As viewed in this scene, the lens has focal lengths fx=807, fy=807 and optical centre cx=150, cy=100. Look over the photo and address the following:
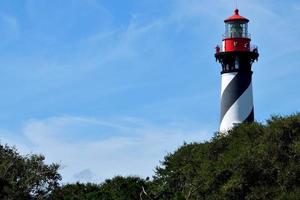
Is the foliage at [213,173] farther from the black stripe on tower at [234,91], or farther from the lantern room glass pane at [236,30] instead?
the lantern room glass pane at [236,30]

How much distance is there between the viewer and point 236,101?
67.1 metres

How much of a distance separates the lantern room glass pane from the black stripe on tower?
413 centimetres

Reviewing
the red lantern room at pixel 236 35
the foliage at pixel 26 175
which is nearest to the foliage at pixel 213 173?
the foliage at pixel 26 175

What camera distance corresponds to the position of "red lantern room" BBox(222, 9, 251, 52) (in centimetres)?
7012

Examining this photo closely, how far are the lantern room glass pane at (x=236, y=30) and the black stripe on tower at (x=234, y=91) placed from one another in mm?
4132

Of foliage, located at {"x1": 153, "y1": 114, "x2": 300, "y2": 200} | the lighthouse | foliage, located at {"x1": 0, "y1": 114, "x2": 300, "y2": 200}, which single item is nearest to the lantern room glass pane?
the lighthouse

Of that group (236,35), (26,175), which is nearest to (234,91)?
(236,35)

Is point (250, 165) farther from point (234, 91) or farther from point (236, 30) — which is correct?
point (236, 30)

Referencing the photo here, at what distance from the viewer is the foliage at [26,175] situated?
2432 inches

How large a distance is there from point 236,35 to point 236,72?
3769mm

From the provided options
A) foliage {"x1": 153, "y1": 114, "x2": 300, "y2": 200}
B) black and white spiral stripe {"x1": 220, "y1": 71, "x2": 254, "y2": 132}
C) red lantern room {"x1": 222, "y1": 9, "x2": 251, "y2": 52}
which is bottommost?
foliage {"x1": 153, "y1": 114, "x2": 300, "y2": 200}

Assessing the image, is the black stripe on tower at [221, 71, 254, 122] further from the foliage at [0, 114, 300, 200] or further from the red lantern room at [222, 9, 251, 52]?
the foliage at [0, 114, 300, 200]

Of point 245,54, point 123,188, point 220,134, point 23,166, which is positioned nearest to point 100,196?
point 123,188

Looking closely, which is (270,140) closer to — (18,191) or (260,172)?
(260,172)
